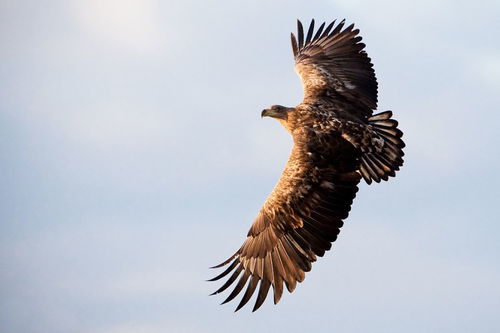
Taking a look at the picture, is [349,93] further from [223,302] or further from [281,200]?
[223,302]

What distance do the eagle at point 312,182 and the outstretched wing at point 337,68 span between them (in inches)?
1.8

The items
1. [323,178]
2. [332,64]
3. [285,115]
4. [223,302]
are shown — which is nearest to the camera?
[223,302]

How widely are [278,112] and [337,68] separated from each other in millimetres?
2130

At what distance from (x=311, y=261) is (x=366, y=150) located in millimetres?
2498

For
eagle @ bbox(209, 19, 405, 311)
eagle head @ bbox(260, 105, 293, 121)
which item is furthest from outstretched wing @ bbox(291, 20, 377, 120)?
eagle head @ bbox(260, 105, 293, 121)

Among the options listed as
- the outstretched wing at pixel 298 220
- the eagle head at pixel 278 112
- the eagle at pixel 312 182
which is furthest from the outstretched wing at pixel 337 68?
the outstretched wing at pixel 298 220

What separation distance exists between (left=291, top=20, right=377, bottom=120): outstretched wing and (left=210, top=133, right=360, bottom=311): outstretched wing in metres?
1.92

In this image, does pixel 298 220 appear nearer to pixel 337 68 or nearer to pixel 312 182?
pixel 312 182

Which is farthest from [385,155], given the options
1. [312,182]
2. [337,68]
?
[337,68]

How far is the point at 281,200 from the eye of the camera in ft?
52.5

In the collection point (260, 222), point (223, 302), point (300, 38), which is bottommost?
point (223, 302)

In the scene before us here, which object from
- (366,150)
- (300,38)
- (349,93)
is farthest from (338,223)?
(300,38)

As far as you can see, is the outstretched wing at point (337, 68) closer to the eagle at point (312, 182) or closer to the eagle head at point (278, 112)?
the eagle at point (312, 182)

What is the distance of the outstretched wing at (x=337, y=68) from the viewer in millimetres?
18266
